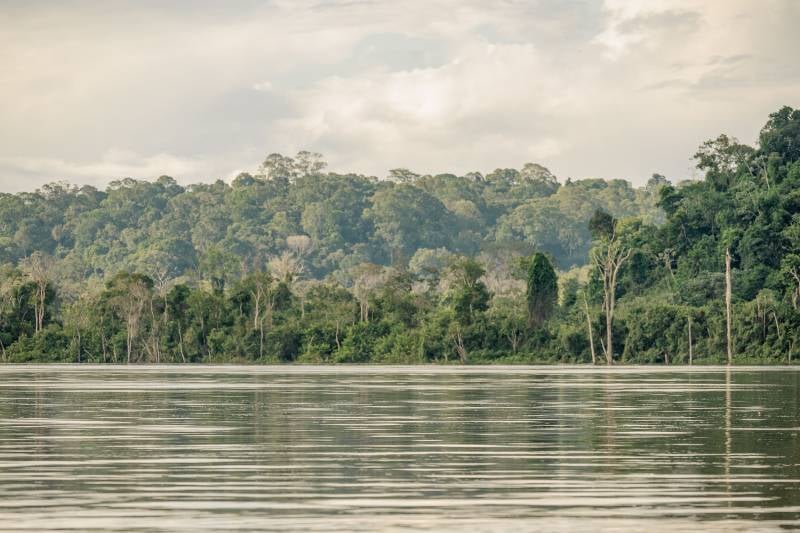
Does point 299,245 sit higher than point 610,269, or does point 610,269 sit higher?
point 299,245

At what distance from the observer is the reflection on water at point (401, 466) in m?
13.1

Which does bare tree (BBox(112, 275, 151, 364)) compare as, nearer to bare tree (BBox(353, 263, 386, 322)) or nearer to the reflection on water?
bare tree (BBox(353, 263, 386, 322))

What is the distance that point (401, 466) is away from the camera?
17.5 m

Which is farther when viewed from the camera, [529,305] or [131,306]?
[131,306]

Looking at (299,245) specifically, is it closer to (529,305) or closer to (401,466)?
(529,305)

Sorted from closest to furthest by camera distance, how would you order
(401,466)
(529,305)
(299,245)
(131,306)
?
(401,466)
(529,305)
(131,306)
(299,245)

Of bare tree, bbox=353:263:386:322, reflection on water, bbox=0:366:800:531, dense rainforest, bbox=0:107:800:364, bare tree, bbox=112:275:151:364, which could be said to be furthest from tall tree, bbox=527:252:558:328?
reflection on water, bbox=0:366:800:531

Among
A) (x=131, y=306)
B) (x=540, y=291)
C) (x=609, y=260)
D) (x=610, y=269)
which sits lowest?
(x=131, y=306)

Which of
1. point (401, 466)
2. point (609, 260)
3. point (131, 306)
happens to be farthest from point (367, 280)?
point (401, 466)

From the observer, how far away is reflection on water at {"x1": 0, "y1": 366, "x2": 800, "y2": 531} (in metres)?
13.1

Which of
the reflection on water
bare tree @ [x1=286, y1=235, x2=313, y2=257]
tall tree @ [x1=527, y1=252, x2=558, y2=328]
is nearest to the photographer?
the reflection on water

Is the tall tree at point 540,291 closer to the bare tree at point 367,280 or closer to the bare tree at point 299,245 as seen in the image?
the bare tree at point 367,280

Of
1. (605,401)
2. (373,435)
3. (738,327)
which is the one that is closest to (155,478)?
(373,435)

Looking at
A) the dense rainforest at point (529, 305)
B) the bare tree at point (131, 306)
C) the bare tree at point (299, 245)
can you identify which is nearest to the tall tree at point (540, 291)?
the dense rainforest at point (529, 305)
